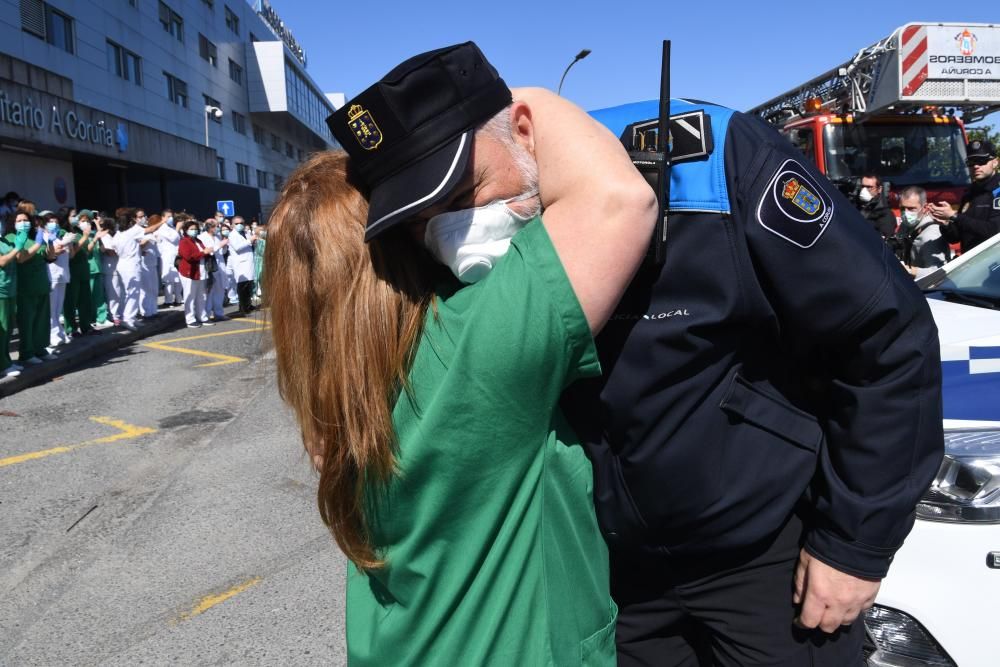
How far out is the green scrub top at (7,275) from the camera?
8.52 metres

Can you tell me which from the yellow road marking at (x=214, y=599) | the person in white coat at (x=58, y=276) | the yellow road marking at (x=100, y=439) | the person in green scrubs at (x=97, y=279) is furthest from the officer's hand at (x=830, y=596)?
the person in green scrubs at (x=97, y=279)

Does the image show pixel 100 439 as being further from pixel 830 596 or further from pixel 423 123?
pixel 830 596

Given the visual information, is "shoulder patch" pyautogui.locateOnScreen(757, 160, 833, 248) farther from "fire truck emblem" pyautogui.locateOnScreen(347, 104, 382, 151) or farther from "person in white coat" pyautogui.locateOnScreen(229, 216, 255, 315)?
"person in white coat" pyautogui.locateOnScreen(229, 216, 255, 315)

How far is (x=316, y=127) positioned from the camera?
202 ft

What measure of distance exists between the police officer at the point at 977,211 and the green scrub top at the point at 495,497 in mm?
7579

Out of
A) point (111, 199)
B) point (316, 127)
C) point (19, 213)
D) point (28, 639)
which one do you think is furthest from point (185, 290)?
point (316, 127)

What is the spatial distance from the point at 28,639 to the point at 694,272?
10.7 ft

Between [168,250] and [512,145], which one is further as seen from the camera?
[168,250]

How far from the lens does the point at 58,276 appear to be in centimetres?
1056

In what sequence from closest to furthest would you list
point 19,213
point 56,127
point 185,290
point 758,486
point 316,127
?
point 758,486 < point 19,213 < point 185,290 < point 56,127 < point 316,127

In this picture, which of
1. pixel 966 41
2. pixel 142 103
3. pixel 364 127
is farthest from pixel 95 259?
pixel 142 103

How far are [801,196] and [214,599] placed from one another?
10.3ft

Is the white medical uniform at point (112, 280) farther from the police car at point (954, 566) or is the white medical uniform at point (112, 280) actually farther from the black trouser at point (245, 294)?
the police car at point (954, 566)

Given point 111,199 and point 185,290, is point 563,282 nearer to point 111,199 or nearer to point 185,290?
point 185,290
